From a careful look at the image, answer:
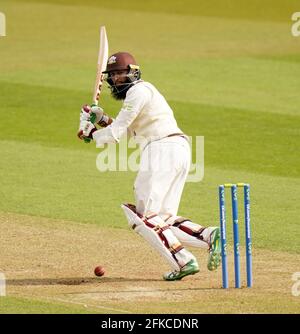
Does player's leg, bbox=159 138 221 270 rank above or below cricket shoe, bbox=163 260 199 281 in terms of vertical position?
above

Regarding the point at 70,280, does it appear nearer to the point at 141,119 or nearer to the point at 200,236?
the point at 200,236

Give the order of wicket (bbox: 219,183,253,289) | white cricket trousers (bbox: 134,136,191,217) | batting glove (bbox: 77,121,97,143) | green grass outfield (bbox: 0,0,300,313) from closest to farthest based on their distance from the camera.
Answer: wicket (bbox: 219,183,253,289), white cricket trousers (bbox: 134,136,191,217), batting glove (bbox: 77,121,97,143), green grass outfield (bbox: 0,0,300,313)

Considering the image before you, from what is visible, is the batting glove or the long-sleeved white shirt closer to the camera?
the long-sleeved white shirt

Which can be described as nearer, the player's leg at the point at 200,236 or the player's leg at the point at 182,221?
the player's leg at the point at 200,236

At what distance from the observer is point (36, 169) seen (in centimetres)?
1667

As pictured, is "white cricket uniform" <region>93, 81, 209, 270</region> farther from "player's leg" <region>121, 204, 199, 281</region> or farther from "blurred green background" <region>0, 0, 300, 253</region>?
"blurred green background" <region>0, 0, 300, 253</region>

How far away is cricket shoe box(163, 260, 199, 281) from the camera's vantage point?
11.3 meters

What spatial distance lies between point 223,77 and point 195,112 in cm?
280

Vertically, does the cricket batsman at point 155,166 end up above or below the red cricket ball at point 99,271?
above

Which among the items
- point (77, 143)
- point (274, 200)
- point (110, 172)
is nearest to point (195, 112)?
point (77, 143)

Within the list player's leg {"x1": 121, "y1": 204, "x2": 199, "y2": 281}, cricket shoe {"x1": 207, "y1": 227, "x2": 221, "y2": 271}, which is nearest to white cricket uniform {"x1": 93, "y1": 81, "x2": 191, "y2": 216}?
player's leg {"x1": 121, "y1": 204, "x2": 199, "y2": 281}

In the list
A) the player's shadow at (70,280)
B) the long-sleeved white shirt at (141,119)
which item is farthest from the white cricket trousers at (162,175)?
the player's shadow at (70,280)

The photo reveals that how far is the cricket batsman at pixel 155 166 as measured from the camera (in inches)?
446

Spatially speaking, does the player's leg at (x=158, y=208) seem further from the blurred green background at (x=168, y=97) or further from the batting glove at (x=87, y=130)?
the blurred green background at (x=168, y=97)
